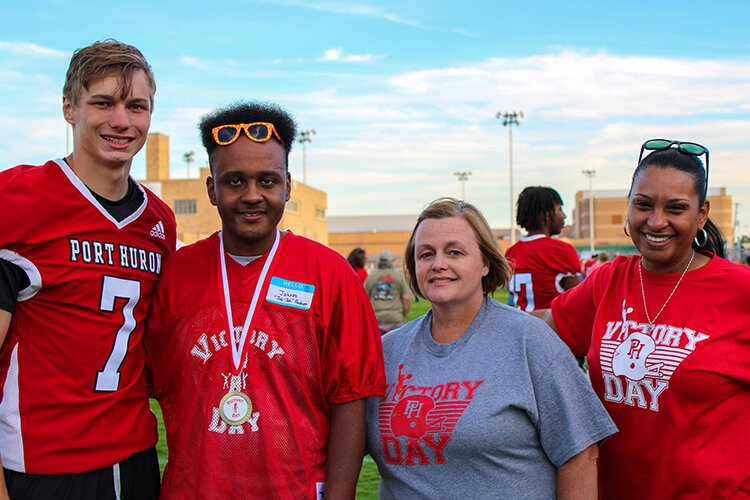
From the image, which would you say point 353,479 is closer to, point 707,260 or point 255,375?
point 255,375

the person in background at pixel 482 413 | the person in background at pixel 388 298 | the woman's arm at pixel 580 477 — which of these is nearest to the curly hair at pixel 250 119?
the person in background at pixel 482 413

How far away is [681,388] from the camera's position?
2.69m

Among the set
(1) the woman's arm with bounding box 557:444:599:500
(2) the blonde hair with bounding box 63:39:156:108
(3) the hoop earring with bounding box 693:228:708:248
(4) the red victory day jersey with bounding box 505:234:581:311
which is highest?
(2) the blonde hair with bounding box 63:39:156:108

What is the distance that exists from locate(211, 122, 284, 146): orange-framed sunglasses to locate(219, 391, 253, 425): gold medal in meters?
0.90

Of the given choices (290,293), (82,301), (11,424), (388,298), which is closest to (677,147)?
(290,293)

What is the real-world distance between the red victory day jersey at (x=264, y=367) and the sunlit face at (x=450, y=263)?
0.85ft

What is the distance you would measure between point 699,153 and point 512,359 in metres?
1.10

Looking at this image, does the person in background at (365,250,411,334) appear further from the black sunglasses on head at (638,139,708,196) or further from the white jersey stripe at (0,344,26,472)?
the white jersey stripe at (0,344,26,472)

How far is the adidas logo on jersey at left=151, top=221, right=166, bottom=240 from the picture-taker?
297 cm

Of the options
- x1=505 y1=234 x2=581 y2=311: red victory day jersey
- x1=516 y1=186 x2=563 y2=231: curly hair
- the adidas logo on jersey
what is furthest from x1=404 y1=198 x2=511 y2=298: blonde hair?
x1=516 y1=186 x2=563 y2=231: curly hair

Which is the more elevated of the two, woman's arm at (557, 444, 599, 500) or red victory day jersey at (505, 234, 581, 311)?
red victory day jersey at (505, 234, 581, 311)

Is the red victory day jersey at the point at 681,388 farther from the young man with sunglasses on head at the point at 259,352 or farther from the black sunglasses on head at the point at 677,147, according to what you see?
the young man with sunglasses on head at the point at 259,352

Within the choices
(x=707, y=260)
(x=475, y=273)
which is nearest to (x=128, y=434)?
(x=475, y=273)

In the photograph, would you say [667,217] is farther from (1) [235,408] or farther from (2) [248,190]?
(1) [235,408]
